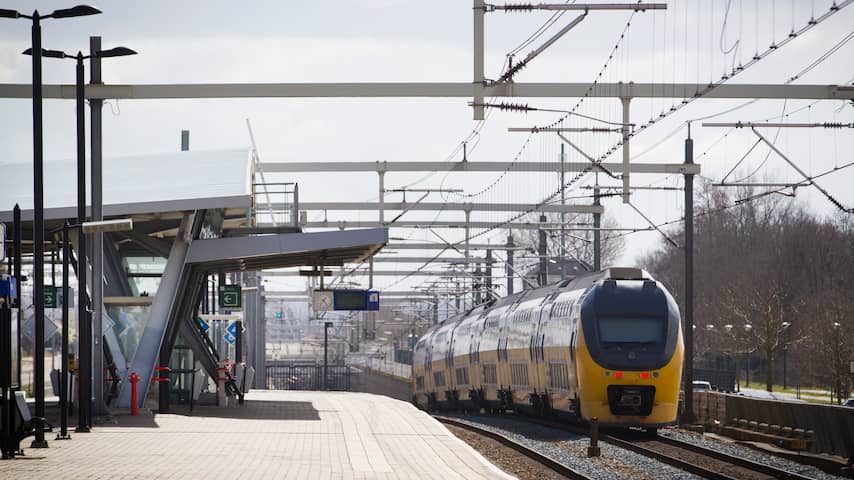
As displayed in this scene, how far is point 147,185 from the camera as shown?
30.8 m

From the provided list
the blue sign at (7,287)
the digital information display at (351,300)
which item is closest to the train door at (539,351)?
the digital information display at (351,300)

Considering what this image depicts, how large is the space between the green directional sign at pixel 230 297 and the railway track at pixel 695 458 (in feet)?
36.9

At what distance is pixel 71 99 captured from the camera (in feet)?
79.4

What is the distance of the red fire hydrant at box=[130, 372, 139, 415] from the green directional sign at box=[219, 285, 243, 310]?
8694mm

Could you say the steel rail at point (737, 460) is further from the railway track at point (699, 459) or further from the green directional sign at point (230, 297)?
the green directional sign at point (230, 297)

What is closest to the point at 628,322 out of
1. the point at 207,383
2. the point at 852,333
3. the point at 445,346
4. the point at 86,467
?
the point at 86,467

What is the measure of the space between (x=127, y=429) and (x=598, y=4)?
11.0m

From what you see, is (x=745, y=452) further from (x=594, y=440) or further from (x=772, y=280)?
(x=772, y=280)

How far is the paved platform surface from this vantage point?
52.3ft

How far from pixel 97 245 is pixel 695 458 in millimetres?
11725

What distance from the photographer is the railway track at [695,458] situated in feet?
62.2

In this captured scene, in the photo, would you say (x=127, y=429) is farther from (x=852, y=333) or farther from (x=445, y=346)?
(x=852, y=333)

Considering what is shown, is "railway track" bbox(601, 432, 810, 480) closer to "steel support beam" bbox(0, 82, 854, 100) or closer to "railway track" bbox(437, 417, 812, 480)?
"railway track" bbox(437, 417, 812, 480)

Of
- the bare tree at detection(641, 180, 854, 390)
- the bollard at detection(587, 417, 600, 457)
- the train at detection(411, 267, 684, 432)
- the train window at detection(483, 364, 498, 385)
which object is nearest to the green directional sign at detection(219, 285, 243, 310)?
the train window at detection(483, 364, 498, 385)
